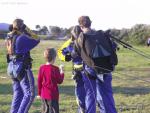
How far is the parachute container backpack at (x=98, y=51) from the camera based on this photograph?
8969 mm

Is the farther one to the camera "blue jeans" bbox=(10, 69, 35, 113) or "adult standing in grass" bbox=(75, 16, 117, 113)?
"blue jeans" bbox=(10, 69, 35, 113)

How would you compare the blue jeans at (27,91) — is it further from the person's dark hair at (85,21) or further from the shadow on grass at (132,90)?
the shadow on grass at (132,90)

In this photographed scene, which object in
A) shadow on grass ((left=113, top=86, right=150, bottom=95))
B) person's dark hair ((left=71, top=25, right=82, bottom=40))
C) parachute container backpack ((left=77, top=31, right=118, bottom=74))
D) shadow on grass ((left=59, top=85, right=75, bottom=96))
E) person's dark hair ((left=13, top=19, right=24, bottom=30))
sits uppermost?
person's dark hair ((left=13, top=19, right=24, bottom=30))

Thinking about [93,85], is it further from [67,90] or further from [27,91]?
[67,90]

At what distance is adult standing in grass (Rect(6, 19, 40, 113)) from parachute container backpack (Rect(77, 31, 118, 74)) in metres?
1.22

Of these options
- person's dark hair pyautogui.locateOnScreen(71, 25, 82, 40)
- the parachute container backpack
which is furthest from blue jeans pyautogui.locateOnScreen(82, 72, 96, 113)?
person's dark hair pyautogui.locateOnScreen(71, 25, 82, 40)

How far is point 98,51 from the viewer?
8969mm

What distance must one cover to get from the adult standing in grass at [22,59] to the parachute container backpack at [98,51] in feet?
4.00

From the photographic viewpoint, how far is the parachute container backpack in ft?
29.4

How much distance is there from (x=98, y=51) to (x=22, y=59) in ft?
5.52

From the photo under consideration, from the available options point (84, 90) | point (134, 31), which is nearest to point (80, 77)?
point (84, 90)

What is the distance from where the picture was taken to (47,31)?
73125 millimetres

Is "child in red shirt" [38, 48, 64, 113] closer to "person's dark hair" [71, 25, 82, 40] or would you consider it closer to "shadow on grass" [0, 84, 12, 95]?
"person's dark hair" [71, 25, 82, 40]

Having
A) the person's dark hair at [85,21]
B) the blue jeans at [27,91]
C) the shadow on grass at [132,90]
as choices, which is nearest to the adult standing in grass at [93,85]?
the person's dark hair at [85,21]
